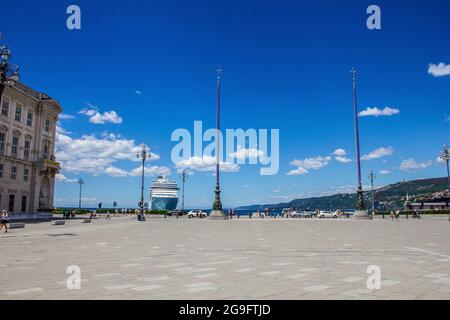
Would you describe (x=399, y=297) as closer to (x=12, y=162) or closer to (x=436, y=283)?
(x=436, y=283)

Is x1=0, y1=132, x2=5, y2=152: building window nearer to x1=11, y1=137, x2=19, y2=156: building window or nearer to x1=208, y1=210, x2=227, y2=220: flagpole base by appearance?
x1=11, y1=137, x2=19, y2=156: building window

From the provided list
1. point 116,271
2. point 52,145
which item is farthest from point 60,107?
point 116,271

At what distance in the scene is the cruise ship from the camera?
11850cm

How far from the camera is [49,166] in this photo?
5391 cm

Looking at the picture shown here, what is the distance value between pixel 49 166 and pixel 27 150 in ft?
13.0

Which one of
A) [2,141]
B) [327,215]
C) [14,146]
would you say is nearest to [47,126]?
[14,146]

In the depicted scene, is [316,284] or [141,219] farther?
[141,219]

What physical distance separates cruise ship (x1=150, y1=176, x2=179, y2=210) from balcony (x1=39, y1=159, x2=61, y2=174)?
205ft

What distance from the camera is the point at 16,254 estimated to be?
13297 millimetres

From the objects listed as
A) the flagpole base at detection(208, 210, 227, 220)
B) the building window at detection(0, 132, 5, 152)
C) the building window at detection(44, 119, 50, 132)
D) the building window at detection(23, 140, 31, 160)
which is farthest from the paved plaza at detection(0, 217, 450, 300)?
the building window at detection(44, 119, 50, 132)

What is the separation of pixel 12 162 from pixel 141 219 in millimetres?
18493

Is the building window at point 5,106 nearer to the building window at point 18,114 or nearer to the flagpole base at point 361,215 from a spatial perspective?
the building window at point 18,114

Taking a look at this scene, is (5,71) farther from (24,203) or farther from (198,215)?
(198,215)

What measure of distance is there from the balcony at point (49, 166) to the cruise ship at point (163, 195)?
205 feet
